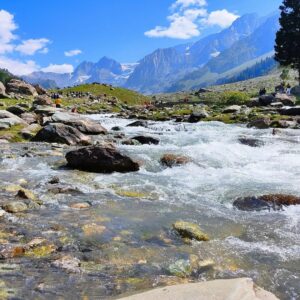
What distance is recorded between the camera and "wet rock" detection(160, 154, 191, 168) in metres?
21.3

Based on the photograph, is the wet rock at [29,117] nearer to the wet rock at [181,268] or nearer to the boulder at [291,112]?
the boulder at [291,112]

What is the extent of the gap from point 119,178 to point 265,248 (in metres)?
8.95

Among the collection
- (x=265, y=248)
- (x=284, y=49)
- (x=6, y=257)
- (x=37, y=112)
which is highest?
(x=284, y=49)

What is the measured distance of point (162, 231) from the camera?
1196 centimetres

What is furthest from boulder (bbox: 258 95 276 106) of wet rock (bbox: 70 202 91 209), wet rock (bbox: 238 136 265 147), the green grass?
wet rock (bbox: 70 202 91 209)

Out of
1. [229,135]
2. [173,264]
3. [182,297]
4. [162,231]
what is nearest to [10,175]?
[162,231]

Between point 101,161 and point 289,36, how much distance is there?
68151 millimetres

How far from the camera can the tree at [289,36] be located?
78.0 meters

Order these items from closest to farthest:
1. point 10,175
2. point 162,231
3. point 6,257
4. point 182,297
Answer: point 182,297, point 6,257, point 162,231, point 10,175

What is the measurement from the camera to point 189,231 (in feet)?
38.0

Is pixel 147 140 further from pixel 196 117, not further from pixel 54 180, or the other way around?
pixel 196 117

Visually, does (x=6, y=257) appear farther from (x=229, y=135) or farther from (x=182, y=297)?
(x=229, y=135)

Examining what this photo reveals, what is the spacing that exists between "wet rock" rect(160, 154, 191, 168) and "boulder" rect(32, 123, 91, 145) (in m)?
7.96

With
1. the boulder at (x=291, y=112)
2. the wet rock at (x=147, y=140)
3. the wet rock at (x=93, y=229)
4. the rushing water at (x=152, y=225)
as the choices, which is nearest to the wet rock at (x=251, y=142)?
the rushing water at (x=152, y=225)
